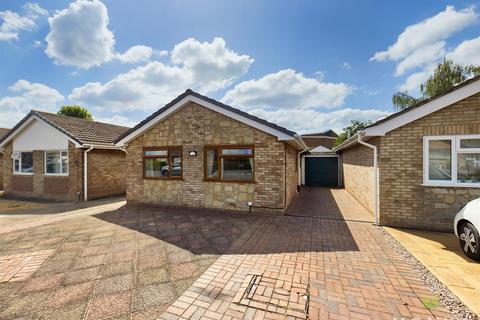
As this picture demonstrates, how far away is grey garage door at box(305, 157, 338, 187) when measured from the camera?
56.1ft

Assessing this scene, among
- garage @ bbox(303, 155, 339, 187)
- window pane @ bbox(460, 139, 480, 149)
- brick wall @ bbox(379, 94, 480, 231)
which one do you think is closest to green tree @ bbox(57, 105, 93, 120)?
garage @ bbox(303, 155, 339, 187)

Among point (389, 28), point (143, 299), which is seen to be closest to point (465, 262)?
point (143, 299)

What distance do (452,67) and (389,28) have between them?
1629 cm

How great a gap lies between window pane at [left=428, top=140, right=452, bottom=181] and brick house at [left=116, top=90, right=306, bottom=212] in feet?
13.0

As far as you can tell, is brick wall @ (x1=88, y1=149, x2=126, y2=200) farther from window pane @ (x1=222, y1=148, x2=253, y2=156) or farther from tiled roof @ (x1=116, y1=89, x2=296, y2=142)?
window pane @ (x1=222, y1=148, x2=253, y2=156)

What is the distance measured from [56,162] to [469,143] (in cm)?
1874

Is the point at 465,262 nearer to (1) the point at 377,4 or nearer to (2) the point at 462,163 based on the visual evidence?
(2) the point at 462,163

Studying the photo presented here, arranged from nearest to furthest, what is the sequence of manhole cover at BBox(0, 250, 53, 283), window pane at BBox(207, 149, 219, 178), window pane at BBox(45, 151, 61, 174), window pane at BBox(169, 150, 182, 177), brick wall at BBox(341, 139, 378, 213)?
manhole cover at BBox(0, 250, 53, 283) → brick wall at BBox(341, 139, 378, 213) → window pane at BBox(207, 149, 219, 178) → window pane at BBox(169, 150, 182, 177) → window pane at BBox(45, 151, 61, 174)

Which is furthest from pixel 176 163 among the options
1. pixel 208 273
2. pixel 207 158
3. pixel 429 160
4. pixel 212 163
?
pixel 429 160

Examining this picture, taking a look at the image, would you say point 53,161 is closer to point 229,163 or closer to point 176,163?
point 176,163

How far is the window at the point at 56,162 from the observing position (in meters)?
12.4

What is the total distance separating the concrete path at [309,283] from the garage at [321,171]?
11905mm

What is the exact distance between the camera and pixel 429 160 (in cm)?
618

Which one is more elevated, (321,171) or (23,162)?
(23,162)
